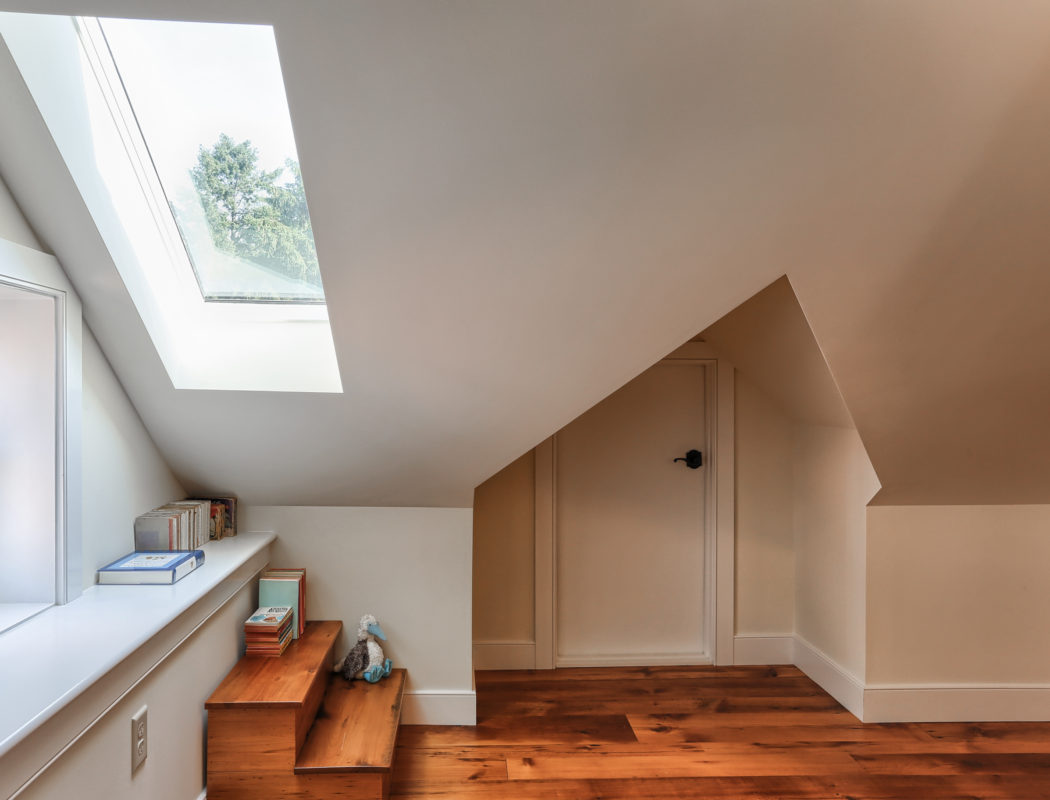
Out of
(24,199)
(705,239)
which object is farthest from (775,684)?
(24,199)

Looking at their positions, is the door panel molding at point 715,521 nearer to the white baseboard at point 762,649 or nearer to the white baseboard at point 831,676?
the white baseboard at point 762,649

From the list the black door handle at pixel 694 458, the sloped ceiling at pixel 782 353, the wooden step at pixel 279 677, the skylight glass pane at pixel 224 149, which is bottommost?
the wooden step at pixel 279 677

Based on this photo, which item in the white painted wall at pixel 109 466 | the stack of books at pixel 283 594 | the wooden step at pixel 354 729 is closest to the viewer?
the white painted wall at pixel 109 466

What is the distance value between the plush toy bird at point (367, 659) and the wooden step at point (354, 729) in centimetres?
3

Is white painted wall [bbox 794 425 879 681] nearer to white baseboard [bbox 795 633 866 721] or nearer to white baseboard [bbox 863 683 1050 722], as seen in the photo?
white baseboard [bbox 795 633 866 721]

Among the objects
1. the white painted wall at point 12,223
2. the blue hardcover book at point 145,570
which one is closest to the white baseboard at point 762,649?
the blue hardcover book at point 145,570

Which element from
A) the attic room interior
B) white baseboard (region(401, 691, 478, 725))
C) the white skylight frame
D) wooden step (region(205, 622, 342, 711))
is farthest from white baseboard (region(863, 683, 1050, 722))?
the white skylight frame

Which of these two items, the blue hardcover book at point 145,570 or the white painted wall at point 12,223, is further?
the blue hardcover book at point 145,570

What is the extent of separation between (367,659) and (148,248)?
1.63 metres

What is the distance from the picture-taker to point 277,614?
2484 millimetres

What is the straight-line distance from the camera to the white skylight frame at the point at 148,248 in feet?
4.86

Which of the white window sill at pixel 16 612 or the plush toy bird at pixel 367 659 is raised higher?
the white window sill at pixel 16 612

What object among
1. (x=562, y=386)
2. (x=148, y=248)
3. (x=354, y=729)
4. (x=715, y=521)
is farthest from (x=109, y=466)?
(x=715, y=521)

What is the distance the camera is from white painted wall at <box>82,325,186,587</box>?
1.94m
